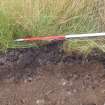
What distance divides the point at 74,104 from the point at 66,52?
449mm

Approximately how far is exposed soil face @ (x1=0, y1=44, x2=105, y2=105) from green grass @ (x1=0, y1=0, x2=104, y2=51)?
0.32ft

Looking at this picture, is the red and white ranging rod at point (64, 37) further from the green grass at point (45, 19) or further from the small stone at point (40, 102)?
the small stone at point (40, 102)

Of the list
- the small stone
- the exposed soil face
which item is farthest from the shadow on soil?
the small stone

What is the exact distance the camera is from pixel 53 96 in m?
2.81

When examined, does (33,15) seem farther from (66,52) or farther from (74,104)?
(74,104)

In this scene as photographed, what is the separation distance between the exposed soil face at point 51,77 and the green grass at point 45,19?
0.32 ft

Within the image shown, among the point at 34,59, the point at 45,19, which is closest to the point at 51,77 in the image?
the point at 34,59

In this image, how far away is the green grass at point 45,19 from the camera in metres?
3.07

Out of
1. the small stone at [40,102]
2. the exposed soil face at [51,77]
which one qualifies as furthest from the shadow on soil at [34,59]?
the small stone at [40,102]

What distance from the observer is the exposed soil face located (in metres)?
2.80

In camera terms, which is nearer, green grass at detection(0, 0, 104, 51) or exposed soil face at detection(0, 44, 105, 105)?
exposed soil face at detection(0, 44, 105, 105)

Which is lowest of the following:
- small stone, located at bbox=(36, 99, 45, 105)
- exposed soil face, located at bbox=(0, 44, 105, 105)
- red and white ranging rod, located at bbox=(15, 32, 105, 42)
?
small stone, located at bbox=(36, 99, 45, 105)

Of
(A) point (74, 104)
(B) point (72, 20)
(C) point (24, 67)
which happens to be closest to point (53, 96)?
(A) point (74, 104)

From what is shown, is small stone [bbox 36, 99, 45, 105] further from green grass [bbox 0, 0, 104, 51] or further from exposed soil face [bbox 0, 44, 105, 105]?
green grass [bbox 0, 0, 104, 51]
